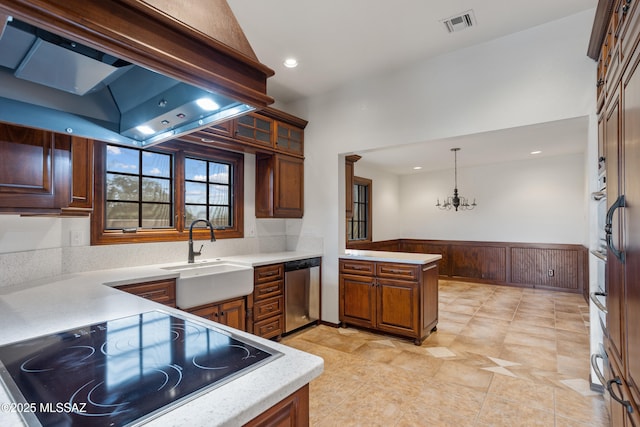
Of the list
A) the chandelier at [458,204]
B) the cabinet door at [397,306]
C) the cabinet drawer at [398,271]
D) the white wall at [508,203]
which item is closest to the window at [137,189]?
the cabinet drawer at [398,271]

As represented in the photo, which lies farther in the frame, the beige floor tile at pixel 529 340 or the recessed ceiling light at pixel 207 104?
the beige floor tile at pixel 529 340

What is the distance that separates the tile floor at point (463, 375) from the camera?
82.8 inches

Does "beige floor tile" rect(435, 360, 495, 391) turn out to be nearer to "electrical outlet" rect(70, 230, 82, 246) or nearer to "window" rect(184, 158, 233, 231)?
"window" rect(184, 158, 233, 231)

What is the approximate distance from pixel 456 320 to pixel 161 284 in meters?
3.55

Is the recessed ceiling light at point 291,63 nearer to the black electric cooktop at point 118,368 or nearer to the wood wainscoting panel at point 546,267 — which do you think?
the black electric cooktop at point 118,368

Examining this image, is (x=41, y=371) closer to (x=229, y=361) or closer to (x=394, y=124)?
(x=229, y=361)

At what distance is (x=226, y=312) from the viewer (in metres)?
2.80

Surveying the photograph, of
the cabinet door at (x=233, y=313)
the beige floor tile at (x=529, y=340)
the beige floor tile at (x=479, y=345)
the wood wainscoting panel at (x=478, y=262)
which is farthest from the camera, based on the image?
the wood wainscoting panel at (x=478, y=262)

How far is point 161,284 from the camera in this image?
2.40 metres

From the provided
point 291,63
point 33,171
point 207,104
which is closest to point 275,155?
point 291,63

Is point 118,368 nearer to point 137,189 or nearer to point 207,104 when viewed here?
point 207,104

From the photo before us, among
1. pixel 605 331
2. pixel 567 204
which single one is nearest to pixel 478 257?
pixel 567 204

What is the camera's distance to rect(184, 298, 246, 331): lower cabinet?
2.59m

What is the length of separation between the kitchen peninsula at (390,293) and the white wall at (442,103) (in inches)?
8.4
